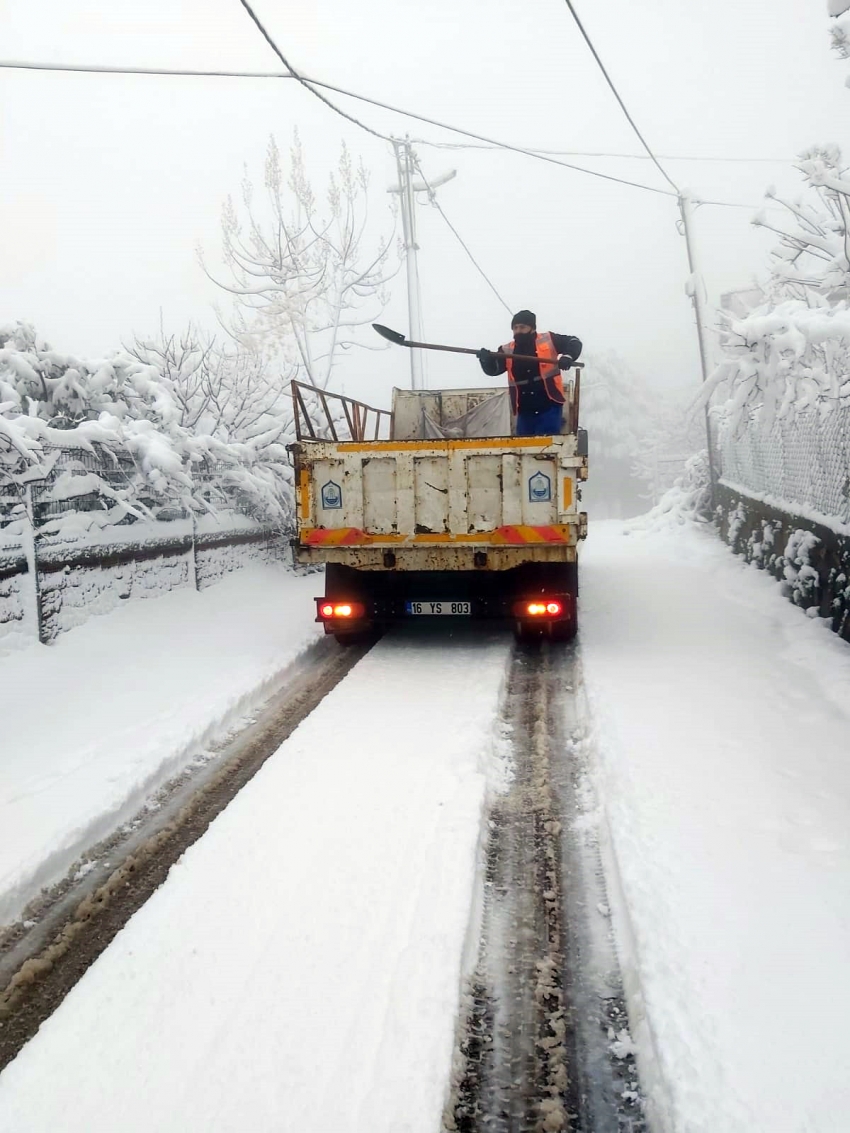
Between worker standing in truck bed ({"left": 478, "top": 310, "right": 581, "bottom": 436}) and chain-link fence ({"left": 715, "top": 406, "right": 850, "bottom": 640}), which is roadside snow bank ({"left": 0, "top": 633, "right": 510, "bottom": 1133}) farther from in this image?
worker standing in truck bed ({"left": 478, "top": 310, "right": 581, "bottom": 436})

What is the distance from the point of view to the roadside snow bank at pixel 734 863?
2.18 m

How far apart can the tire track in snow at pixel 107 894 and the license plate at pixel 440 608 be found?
2.13 m

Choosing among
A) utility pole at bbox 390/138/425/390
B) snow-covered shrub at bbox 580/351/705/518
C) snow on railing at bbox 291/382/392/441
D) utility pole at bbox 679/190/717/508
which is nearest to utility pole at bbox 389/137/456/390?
utility pole at bbox 390/138/425/390

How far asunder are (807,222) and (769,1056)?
5.81 metres

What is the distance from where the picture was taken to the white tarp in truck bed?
364 inches

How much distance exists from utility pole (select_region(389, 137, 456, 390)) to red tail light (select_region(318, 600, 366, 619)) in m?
14.5

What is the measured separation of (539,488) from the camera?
6.67 m

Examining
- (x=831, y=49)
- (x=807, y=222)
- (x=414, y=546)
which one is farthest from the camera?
(x=414, y=546)

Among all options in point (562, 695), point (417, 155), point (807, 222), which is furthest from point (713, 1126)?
point (417, 155)

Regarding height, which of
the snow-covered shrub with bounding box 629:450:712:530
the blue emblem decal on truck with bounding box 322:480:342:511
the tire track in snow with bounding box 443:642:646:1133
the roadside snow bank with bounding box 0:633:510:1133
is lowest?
the tire track in snow with bounding box 443:642:646:1133

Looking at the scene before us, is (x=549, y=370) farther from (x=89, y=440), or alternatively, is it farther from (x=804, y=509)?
(x=89, y=440)

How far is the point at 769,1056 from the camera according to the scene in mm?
2219

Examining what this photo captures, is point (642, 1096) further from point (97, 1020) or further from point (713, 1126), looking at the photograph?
point (97, 1020)

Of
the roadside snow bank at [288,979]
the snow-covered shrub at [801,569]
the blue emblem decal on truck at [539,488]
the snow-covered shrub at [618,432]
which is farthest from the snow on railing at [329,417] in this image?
the snow-covered shrub at [618,432]
